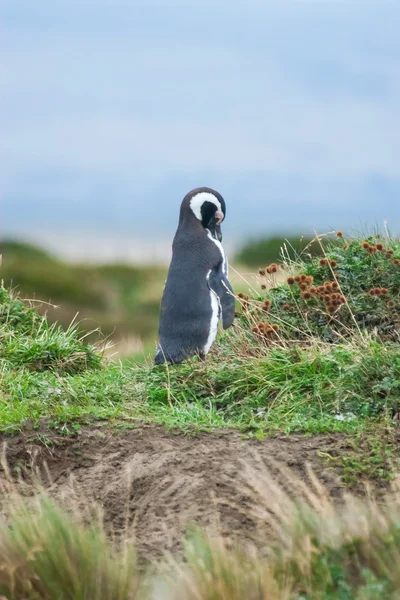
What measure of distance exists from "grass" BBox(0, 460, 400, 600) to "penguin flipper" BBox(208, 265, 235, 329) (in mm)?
4470

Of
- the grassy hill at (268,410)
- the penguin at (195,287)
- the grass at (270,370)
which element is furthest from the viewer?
the penguin at (195,287)

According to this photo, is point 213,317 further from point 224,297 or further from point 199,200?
point 199,200

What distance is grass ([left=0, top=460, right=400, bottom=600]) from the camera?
3.47 metres

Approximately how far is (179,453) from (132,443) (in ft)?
1.63

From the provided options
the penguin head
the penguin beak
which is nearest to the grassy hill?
the penguin beak

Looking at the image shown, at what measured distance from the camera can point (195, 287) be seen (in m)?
8.35

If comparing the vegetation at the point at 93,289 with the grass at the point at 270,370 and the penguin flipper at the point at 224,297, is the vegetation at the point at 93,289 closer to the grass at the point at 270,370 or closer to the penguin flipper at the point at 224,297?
the grass at the point at 270,370

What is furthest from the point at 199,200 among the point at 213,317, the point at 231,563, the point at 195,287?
the point at 231,563

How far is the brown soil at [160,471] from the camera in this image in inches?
185

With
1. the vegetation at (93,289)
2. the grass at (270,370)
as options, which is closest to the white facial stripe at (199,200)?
the grass at (270,370)

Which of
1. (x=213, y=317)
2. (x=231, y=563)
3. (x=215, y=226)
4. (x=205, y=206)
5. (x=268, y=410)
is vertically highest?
(x=205, y=206)

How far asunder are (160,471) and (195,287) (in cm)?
323

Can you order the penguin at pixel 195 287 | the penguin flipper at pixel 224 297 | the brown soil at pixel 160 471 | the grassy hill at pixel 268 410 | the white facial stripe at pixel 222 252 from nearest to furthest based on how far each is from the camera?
1. the grassy hill at pixel 268 410
2. the brown soil at pixel 160 471
3. the penguin at pixel 195 287
4. the penguin flipper at pixel 224 297
5. the white facial stripe at pixel 222 252

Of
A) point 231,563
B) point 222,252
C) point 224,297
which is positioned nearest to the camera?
point 231,563
